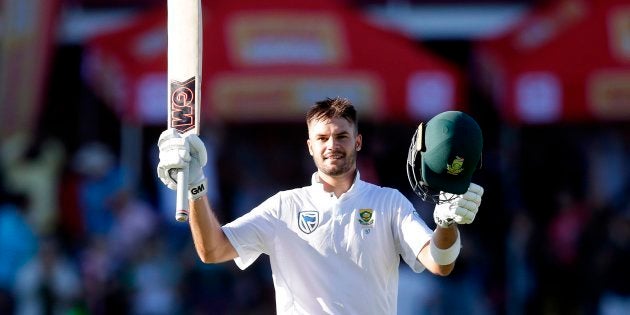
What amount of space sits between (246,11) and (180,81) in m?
4.40

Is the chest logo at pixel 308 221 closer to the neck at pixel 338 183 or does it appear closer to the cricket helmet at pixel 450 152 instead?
the neck at pixel 338 183

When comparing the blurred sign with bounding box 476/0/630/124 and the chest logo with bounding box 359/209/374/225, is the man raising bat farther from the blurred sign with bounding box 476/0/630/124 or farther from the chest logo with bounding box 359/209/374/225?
the blurred sign with bounding box 476/0/630/124

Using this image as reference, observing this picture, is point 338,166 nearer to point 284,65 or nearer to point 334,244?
point 334,244

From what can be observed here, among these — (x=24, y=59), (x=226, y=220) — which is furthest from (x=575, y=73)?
(x=24, y=59)

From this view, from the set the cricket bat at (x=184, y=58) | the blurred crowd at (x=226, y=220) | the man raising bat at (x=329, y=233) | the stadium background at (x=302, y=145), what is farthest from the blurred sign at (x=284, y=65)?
the man raising bat at (x=329, y=233)

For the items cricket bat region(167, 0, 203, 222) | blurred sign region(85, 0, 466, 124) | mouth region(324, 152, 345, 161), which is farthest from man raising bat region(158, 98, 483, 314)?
blurred sign region(85, 0, 466, 124)

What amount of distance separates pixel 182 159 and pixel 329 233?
0.70m

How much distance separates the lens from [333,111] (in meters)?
5.55

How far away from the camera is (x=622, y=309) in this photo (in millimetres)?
10703

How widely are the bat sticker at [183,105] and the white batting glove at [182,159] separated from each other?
0.91 feet

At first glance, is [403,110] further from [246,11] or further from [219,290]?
[219,290]

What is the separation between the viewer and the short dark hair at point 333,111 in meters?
5.54

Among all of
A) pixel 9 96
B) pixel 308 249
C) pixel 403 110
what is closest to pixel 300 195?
pixel 308 249

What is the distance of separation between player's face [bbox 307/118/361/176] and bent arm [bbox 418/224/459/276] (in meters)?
0.50
